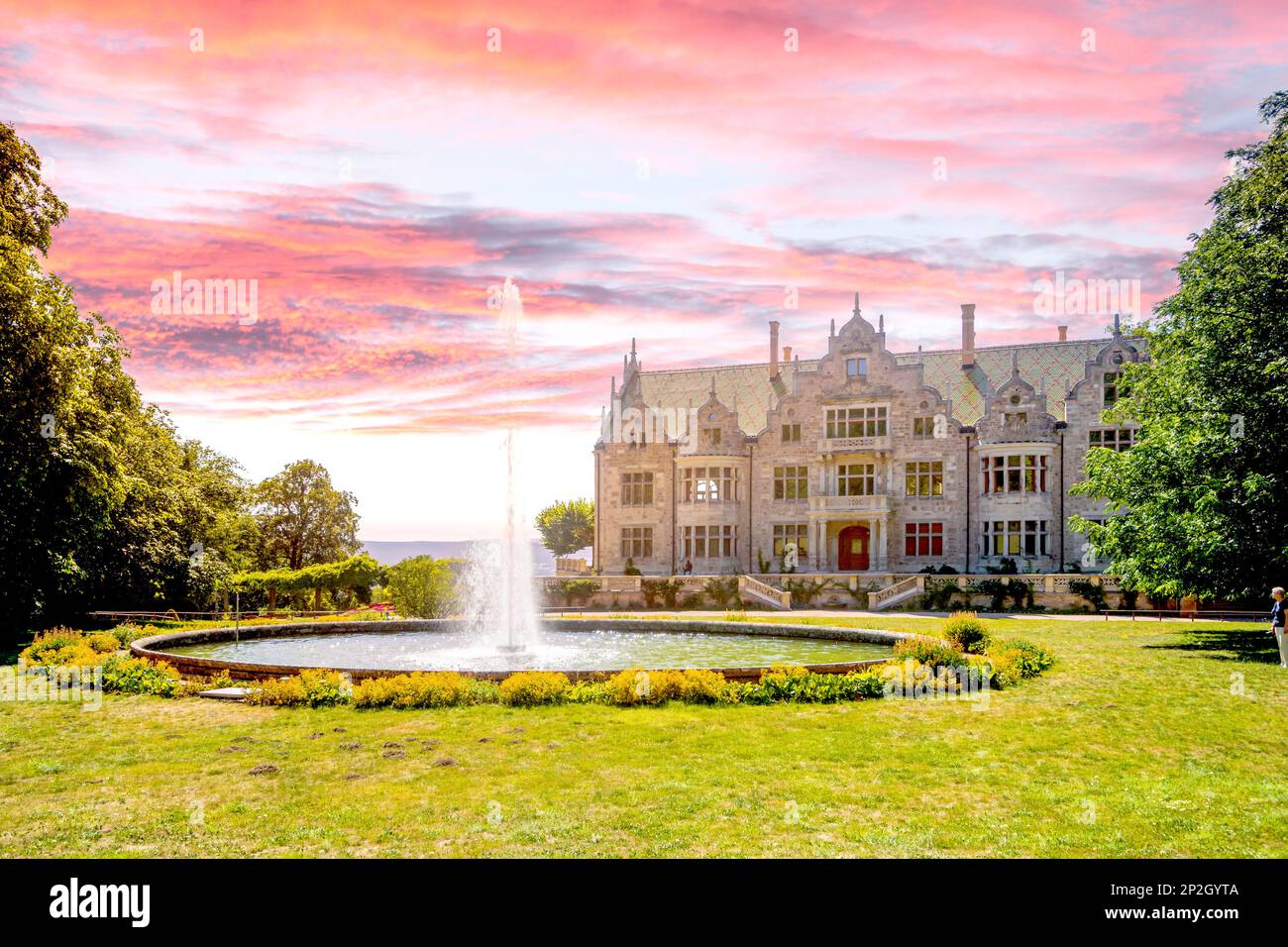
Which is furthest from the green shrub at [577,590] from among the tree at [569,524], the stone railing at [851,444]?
the tree at [569,524]

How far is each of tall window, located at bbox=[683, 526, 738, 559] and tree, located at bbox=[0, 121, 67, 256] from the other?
121 feet

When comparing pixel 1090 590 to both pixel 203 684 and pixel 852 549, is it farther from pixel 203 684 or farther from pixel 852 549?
pixel 203 684

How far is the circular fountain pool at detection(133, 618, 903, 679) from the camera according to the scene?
19.9 m

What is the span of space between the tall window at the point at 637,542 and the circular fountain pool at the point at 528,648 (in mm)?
25369

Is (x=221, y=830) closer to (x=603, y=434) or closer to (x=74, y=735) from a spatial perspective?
(x=74, y=735)

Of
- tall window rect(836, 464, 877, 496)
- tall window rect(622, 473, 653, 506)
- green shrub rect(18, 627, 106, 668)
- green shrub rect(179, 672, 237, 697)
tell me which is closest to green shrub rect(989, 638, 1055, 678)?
green shrub rect(179, 672, 237, 697)

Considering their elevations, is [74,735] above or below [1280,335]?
below

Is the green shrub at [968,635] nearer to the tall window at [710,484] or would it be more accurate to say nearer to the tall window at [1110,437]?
the tall window at [1110,437]

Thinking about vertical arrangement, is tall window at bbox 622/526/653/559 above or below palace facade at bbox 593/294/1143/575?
below

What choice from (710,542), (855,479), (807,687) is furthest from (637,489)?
(807,687)

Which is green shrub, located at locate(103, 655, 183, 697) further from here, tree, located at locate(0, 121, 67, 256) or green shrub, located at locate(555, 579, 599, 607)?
green shrub, located at locate(555, 579, 599, 607)

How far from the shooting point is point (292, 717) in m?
15.1

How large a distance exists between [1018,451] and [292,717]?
4262cm
